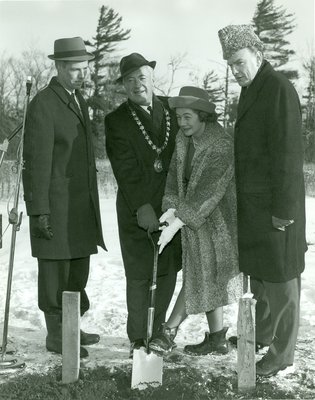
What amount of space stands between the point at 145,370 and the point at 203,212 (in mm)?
1107

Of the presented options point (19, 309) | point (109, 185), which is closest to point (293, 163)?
point (19, 309)

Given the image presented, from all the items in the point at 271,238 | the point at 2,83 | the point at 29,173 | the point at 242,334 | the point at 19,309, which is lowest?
the point at 19,309

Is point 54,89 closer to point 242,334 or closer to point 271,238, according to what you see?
point 271,238

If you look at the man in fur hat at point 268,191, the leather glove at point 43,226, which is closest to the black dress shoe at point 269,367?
the man in fur hat at point 268,191

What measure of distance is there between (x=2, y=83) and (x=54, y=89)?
23078mm

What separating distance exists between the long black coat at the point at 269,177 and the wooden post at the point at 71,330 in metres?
1.16

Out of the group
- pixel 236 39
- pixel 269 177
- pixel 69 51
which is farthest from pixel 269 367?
pixel 69 51

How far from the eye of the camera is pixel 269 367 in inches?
157

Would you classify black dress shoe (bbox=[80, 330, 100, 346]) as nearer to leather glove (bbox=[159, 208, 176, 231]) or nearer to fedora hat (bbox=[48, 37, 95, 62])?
leather glove (bbox=[159, 208, 176, 231])

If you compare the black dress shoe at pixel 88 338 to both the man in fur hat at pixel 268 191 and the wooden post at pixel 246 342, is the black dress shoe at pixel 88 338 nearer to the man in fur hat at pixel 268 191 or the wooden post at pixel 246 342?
the man in fur hat at pixel 268 191

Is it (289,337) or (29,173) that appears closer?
(289,337)

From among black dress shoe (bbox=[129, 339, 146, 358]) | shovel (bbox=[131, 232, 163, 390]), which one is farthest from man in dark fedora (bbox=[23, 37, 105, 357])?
shovel (bbox=[131, 232, 163, 390])

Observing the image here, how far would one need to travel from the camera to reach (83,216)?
186 inches

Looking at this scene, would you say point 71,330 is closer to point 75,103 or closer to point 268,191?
point 268,191
